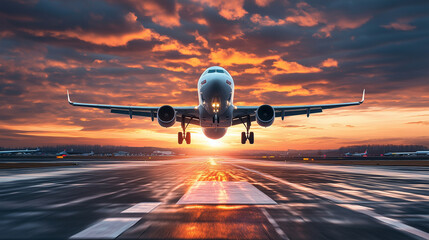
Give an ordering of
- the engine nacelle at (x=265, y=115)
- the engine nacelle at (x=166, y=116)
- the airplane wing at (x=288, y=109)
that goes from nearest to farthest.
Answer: the engine nacelle at (x=166, y=116) < the engine nacelle at (x=265, y=115) < the airplane wing at (x=288, y=109)

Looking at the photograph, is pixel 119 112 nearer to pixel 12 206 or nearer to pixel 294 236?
pixel 12 206

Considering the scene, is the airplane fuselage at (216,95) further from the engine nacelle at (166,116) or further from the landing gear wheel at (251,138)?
the landing gear wheel at (251,138)

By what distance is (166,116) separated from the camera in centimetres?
2450

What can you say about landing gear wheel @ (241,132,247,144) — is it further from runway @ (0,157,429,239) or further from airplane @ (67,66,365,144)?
runway @ (0,157,429,239)

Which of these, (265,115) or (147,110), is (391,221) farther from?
(147,110)

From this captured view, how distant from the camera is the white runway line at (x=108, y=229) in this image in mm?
6407

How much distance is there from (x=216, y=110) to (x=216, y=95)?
2295 mm

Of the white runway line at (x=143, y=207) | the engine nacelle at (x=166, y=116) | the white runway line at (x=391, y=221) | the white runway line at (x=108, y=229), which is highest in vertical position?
the engine nacelle at (x=166, y=116)

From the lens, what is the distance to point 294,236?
6.44 m

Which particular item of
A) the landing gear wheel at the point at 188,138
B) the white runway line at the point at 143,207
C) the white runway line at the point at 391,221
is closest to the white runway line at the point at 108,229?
the white runway line at the point at 143,207

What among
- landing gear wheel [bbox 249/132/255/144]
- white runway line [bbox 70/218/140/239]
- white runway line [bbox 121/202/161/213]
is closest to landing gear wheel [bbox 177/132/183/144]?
landing gear wheel [bbox 249/132/255/144]

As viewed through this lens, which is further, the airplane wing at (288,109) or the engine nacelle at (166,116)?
the airplane wing at (288,109)

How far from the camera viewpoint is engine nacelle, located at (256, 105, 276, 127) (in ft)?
79.9

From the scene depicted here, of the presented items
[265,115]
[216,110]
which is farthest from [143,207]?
[265,115]
